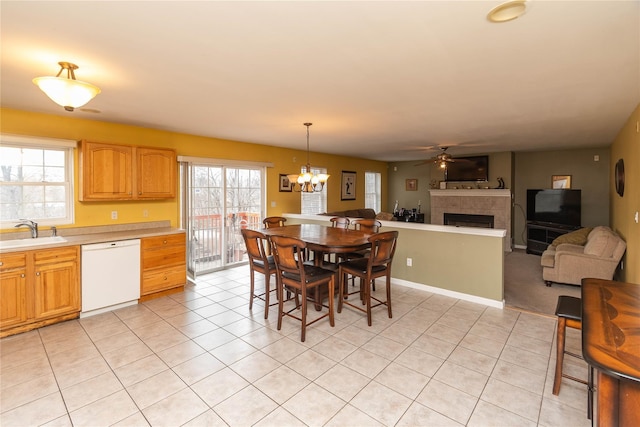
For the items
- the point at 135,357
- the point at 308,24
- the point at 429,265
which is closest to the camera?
the point at 308,24

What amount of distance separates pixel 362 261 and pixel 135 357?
2.43m

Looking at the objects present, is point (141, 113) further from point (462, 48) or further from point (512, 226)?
point (512, 226)

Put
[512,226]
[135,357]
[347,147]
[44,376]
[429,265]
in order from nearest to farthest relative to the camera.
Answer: [44,376], [135,357], [429,265], [347,147], [512,226]

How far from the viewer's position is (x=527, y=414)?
6.69 ft

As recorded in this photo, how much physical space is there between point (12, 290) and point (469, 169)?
863 cm

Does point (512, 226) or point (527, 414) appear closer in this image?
point (527, 414)

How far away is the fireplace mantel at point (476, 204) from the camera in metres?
7.44

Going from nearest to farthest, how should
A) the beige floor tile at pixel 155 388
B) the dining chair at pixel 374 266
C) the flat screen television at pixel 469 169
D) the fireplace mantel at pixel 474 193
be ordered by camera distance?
the beige floor tile at pixel 155 388, the dining chair at pixel 374 266, the fireplace mantel at pixel 474 193, the flat screen television at pixel 469 169

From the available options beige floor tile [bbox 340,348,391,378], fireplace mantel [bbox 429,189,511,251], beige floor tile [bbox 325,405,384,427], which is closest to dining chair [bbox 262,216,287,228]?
beige floor tile [bbox 340,348,391,378]

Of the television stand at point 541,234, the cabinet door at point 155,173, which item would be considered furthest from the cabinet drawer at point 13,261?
the television stand at point 541,234

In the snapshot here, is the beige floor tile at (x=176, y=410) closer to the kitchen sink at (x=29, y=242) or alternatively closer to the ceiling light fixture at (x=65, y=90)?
the ceiling light fixture at (x=65, y=90)

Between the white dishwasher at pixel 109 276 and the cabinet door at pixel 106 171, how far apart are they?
2.30 ft

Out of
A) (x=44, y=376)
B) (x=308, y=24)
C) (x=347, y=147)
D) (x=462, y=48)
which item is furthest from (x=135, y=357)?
(x=347, y=147)

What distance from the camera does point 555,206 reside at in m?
6.87
